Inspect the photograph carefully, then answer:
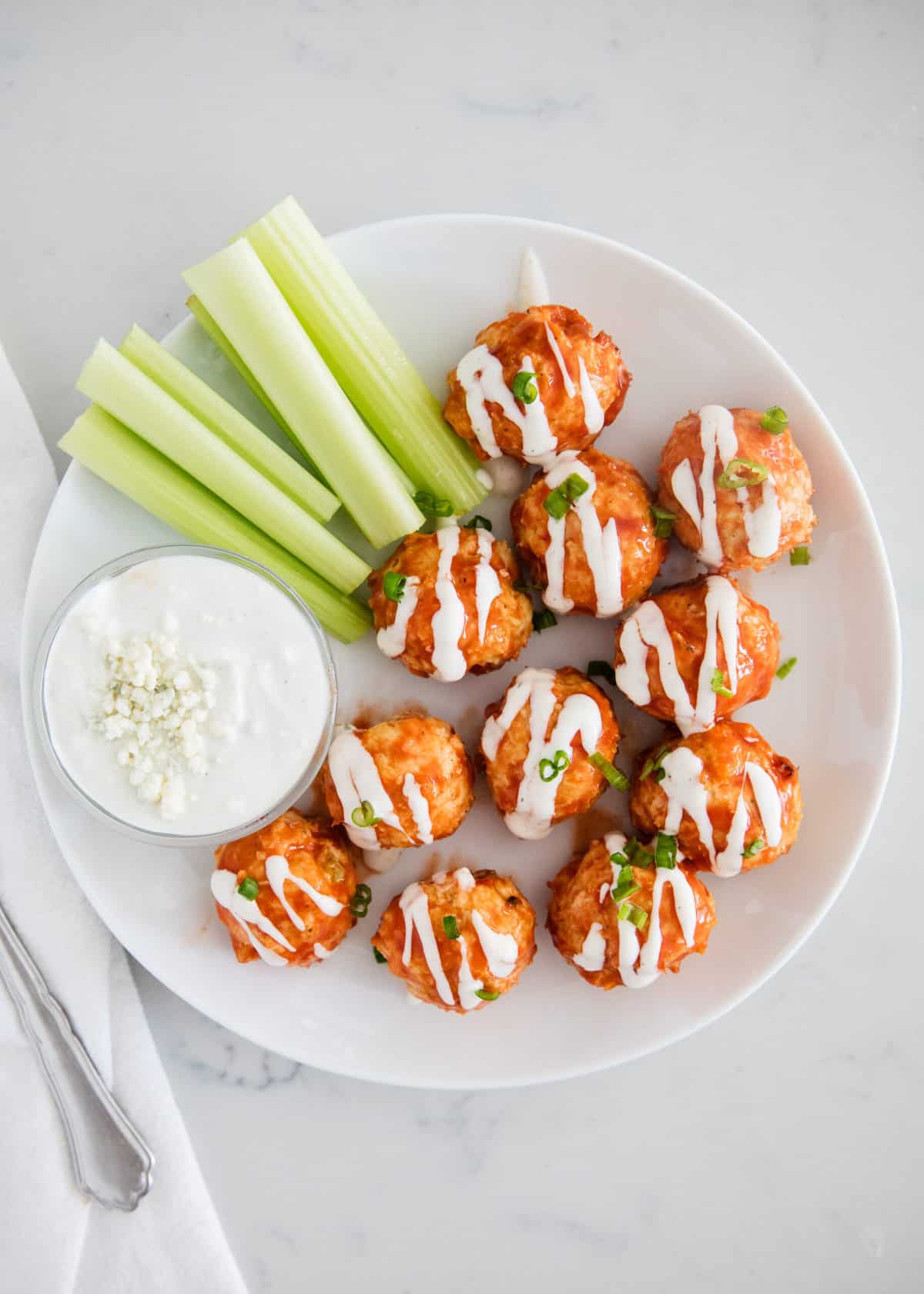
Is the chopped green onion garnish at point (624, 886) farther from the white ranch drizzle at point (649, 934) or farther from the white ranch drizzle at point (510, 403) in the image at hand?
the white ranch drizzle at point (510, 403)

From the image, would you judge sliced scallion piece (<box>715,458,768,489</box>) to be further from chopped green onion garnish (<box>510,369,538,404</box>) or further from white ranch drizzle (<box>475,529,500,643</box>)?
white ranch drizzle (<box>475,529,500,643</box>)

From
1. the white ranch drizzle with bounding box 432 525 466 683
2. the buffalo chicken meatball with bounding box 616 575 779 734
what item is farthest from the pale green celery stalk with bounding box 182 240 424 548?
the buffalo chicken meatball with bounding box 616 575 779 734

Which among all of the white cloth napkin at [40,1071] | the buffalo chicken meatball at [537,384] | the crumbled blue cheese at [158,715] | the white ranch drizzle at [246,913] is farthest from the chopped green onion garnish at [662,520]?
the white cloth napkin at [40,1071]

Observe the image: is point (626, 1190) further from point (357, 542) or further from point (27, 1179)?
point (357, 542)

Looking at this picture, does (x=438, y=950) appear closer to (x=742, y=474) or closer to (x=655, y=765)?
(x=655, y=765)

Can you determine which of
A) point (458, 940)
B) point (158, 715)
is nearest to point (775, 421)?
point (458, 940)
